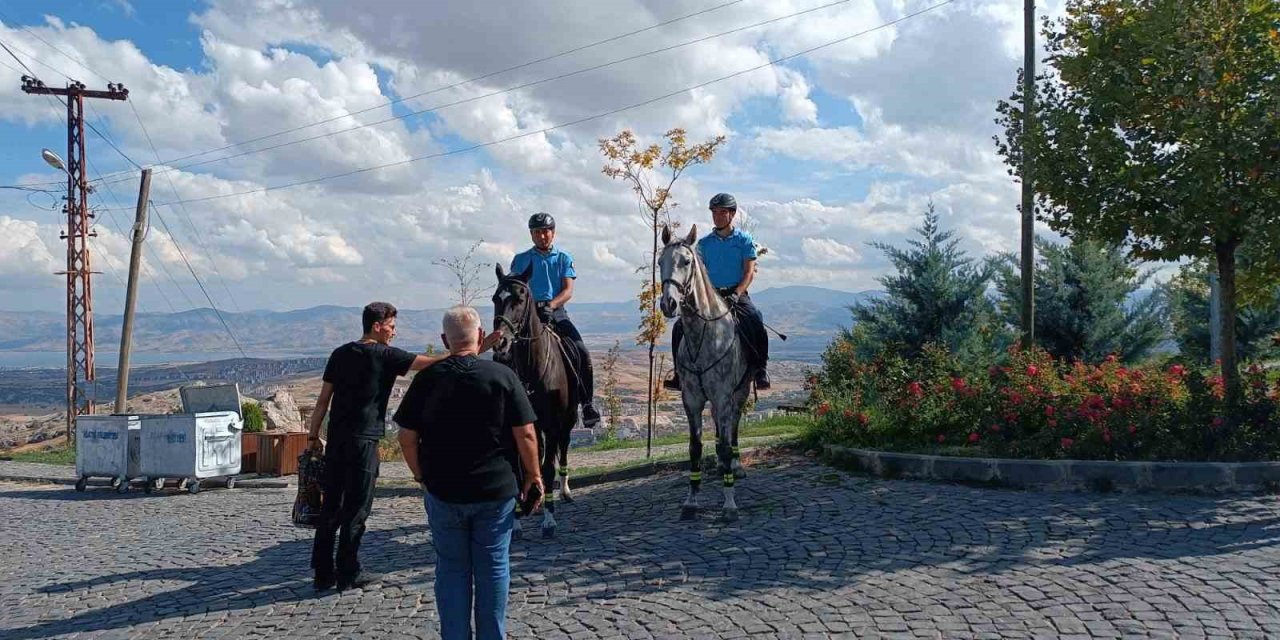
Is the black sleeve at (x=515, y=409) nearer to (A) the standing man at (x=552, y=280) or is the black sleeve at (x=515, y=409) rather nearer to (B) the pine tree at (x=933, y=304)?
(A) the standing man at (x=552, y=280)

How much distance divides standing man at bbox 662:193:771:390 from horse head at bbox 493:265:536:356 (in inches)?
67.7

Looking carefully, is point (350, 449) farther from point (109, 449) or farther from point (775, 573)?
point (109, 449)

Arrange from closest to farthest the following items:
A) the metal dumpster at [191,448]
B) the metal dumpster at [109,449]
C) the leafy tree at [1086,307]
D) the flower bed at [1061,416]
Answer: the flower bed at [1061,416], the metal dumpster at [191,448], the metal dumpster at [109,449], the leafy tree at [1086,307]

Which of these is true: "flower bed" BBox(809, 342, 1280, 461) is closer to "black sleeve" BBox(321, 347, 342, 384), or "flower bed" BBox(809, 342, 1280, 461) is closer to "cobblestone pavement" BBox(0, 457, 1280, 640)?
"cobblestone pavement" BBox(0, 457, 1280, 640)

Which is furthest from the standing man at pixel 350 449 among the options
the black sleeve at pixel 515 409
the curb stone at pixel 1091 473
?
the curb stone at pixel 1091 473

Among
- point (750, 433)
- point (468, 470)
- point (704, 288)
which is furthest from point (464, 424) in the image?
point (750, 433)

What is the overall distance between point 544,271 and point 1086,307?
15.8 meters

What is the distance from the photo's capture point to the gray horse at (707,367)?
9133mm

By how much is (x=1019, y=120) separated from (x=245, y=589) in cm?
1030

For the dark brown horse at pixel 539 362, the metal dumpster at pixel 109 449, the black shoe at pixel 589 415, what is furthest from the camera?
the metal dumpster at pixel 109 449

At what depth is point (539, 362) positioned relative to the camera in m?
9.27

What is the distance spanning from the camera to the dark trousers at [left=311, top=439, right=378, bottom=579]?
7488mm

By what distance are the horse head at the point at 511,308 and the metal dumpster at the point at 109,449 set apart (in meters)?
9.60

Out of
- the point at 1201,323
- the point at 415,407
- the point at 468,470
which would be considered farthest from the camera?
the point at 1201,323
